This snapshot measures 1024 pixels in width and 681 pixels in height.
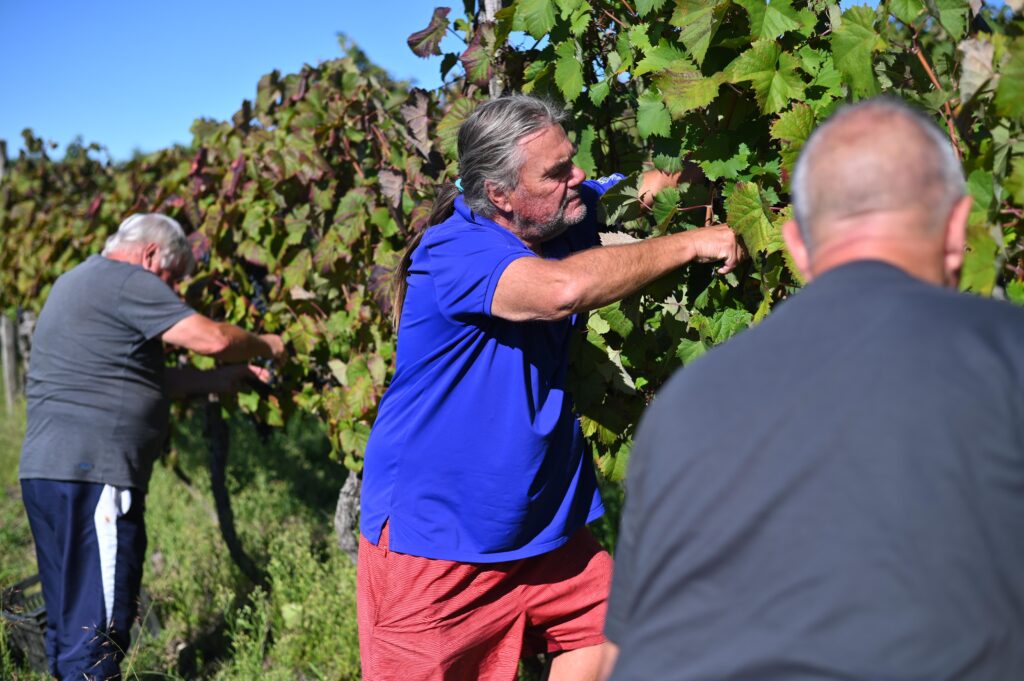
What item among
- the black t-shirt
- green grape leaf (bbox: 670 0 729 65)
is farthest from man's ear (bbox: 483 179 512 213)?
the black t-shirt

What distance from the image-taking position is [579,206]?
2.24 m

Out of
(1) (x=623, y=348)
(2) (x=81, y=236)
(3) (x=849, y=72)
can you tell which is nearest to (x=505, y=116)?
(1) (x=623, y=348)

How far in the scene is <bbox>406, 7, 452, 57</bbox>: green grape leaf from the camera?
3.00 m

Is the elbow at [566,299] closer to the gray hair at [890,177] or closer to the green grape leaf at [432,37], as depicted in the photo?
the gray hair at [890,177]

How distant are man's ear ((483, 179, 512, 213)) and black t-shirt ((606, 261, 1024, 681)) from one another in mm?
1162

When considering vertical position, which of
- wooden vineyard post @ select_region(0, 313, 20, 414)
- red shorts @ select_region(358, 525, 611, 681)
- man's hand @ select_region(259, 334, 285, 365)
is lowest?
wooden vineyard post @ select_region(0, 313, 20, 414)

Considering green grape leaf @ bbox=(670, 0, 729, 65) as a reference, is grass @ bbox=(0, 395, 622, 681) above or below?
below

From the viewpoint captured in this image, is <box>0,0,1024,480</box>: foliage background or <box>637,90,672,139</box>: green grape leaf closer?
<box>0,0,1024,480</box>: foliage background

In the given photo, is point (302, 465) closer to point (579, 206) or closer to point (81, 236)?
point (81, 236)

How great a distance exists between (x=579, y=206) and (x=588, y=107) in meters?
0.43

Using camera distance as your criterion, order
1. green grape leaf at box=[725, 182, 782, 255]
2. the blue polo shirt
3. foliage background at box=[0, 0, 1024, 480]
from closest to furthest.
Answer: foliage background at box=[0, 0, 1024, 480] < green grape leaf at box=[725, 182, 782, 255] < the blue polo shirt

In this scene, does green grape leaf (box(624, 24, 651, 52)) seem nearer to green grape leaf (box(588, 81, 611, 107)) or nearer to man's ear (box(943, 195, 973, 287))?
green grape leaf (box(588, 81, 611, 107))

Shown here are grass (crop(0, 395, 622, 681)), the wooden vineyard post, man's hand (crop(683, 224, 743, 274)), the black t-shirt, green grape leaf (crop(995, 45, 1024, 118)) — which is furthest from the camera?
the wooden vineyard post

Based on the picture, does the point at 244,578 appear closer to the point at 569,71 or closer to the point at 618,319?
the point at 618,319
